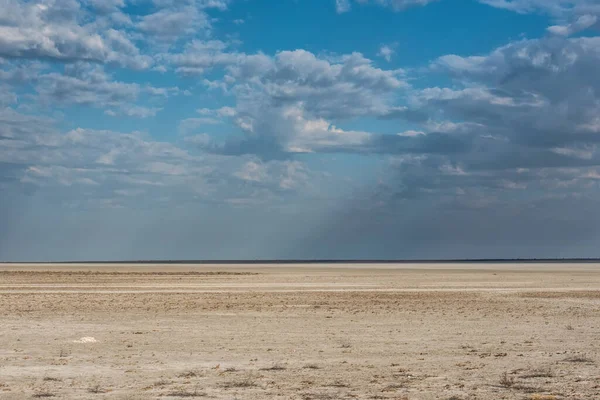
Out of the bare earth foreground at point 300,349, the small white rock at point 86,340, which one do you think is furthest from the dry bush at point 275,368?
the small white rock at point 86,340

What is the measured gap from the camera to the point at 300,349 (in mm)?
21266

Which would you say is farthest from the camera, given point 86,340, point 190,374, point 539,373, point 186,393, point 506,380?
point 86,340

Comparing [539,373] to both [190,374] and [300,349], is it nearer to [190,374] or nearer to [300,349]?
[300,349]

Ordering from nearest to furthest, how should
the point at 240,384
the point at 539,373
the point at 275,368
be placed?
the point at 240,384, the point at 539,373, the point at 275,368

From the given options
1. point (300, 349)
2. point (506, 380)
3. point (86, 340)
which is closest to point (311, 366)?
point (300, 349)

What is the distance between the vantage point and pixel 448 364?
60.5ft

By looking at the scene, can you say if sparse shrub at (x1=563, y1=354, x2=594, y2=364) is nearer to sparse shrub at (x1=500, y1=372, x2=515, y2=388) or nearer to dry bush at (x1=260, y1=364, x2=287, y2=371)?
sparse shrub at (x1=500, y1=372, x2=515, y2=388)

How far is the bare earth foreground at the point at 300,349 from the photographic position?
15.1 meters

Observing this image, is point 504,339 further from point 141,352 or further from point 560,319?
point 141,352

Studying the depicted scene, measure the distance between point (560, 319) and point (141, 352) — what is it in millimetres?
16943

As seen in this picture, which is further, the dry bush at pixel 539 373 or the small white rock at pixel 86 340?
the small white rock at pixel 86 340

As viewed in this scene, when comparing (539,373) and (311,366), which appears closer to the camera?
(539,373)

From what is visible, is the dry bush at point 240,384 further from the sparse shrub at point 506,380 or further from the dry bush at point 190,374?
the sparse shrub at point 506,380

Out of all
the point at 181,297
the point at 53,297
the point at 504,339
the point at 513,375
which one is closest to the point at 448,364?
the point at 513,375
